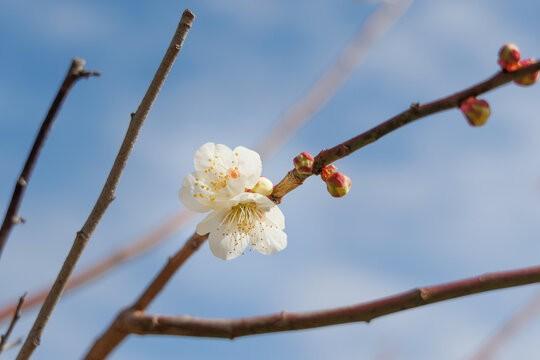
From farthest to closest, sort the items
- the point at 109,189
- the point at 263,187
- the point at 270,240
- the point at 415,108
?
1. the point at 270,240
2. the point at 263,187
3. the point at 109,189
4. the point at 415,108

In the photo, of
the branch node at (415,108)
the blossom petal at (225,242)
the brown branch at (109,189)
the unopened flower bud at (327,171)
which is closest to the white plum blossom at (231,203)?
the blossom petal at (225,242)

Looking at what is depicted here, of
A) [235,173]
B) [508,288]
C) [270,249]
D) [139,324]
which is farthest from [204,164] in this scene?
[508,288]

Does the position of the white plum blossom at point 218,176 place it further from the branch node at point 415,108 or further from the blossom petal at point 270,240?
the branch node at point 415,108

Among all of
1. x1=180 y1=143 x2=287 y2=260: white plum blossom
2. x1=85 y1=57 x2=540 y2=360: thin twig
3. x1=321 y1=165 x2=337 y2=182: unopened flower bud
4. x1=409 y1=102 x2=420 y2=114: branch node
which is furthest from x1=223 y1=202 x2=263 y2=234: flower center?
x1=409 y1=102 x2=420 y2=114: branch node

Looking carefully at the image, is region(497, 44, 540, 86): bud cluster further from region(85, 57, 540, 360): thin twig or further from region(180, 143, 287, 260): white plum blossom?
region(180, 143, 287, 260): white plum blossom

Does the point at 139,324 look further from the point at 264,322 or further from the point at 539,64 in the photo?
the point at 539,64

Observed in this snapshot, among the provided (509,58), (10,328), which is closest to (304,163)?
(509,58)

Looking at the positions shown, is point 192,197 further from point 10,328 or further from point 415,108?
point 415,108
